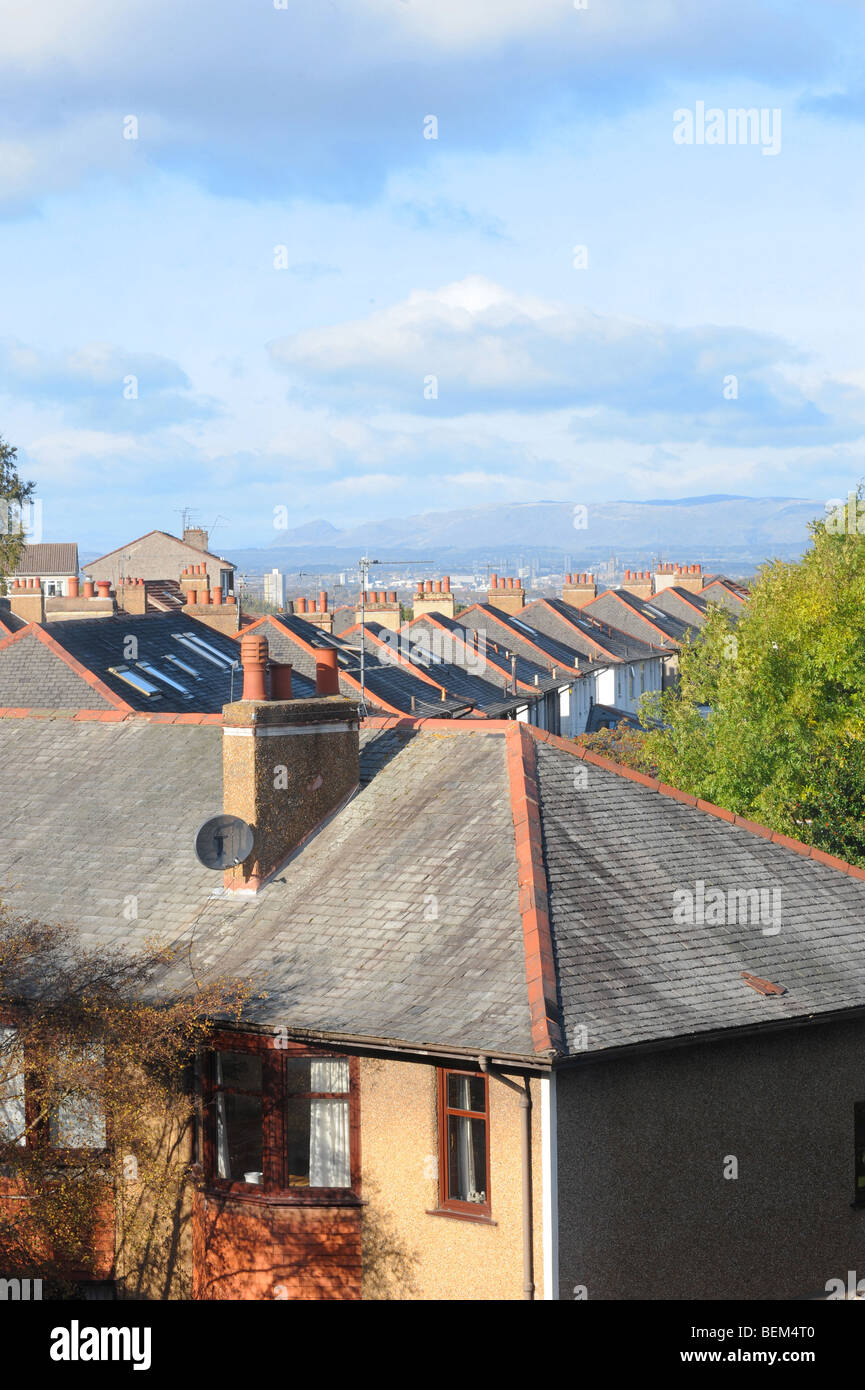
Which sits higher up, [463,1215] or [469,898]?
[469,898]

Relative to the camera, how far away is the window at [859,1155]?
16.0 m

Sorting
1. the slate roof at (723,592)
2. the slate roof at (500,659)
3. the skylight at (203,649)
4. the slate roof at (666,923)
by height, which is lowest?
the slate roof at (666,923)

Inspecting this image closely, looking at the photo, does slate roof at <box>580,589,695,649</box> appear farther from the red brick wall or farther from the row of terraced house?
the red brick wall

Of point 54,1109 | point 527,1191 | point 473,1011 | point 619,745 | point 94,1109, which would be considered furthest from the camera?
point 619,745

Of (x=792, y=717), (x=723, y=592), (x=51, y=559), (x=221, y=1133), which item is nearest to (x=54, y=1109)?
(x=221, y=1133)

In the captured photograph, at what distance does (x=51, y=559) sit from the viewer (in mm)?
124188

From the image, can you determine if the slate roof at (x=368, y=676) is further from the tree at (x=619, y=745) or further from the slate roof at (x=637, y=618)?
the slate roof at (x=637, y=618)

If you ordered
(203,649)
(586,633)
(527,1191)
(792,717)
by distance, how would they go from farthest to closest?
1. (586,633)
2. (203,649)
3. (792,717)
4. (527,1191)

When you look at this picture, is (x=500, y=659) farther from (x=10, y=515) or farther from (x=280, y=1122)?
(x=280, y=1122)

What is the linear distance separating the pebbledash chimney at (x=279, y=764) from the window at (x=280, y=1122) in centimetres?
237

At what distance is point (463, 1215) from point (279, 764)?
19.1ft

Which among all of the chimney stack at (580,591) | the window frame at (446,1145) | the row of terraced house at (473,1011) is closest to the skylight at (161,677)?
the row of terraced house at (473,1011)
